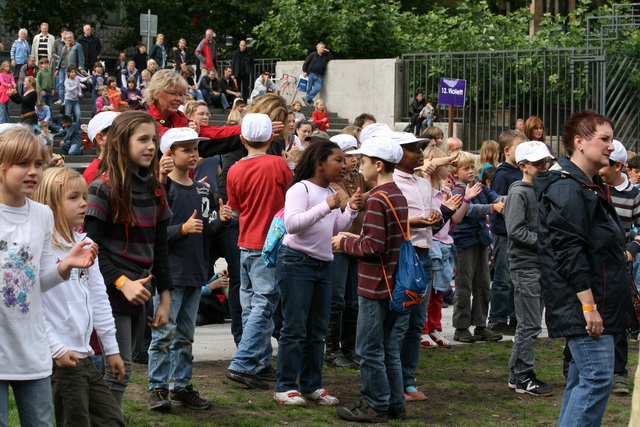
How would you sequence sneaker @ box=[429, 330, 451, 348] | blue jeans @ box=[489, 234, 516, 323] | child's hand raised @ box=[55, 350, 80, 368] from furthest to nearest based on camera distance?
blue jeans @ box=[489, 234, 516, 323], sneaker @ box=[429, 330, 451, 348], child's hand raised @ box=[55, 350, 80, 368]

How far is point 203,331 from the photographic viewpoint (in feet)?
31.3

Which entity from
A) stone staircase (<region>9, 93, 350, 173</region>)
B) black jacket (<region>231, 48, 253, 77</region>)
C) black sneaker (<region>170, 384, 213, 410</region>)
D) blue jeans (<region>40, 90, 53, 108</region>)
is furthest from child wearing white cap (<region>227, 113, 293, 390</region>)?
black jacket (<region>231, 48, 253, 77</region>)

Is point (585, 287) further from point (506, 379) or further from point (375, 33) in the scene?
point (375, 33)

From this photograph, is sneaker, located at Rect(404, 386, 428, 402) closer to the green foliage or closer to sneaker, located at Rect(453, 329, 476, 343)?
sneaker, located at Rect(453, 329, 476, 343)

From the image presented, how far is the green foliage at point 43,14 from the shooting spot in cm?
3922

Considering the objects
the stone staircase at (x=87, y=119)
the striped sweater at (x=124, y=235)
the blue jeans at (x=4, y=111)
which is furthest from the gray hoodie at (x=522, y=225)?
the blue jeans at (x=4, y=111)

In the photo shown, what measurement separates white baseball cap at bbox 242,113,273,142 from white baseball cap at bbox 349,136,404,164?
1024mm

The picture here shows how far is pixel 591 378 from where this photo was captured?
524 cm

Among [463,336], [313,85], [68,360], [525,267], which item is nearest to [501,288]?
[463,336]

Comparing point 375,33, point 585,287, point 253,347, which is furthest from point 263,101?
point 375,33

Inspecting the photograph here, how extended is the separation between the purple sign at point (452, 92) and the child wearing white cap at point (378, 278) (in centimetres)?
1228

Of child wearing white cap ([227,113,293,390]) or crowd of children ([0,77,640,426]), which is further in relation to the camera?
child wearing white cap ([227,113,293,390])

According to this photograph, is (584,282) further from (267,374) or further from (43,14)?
(43,14)

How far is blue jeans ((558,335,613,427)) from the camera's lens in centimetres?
524
